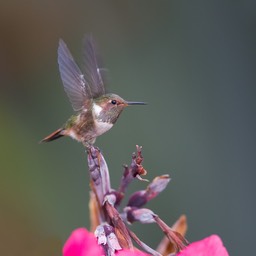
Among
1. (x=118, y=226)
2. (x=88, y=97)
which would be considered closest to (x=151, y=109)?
(x=88, y=97)

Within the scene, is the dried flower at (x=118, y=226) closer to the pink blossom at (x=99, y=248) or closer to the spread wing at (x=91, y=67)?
the pink blossom at (x=99, y=248)

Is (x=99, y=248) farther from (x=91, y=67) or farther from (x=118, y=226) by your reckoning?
(x=91, y=67)

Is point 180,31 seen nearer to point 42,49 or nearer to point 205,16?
point 205,16

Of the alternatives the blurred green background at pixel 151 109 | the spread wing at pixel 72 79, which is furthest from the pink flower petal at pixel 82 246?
the blurred green background at pixel 151 109

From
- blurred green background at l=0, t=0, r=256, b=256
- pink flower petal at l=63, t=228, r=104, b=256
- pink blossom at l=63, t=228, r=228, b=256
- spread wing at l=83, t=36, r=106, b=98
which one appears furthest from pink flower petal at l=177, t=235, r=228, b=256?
blurred green background at l=0, t=0, r=256, b=256

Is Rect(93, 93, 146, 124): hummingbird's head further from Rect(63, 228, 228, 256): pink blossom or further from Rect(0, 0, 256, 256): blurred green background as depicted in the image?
Rect(0, 0, 256, 256): blurred green background

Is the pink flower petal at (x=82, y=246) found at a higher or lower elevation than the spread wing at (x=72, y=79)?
lower
